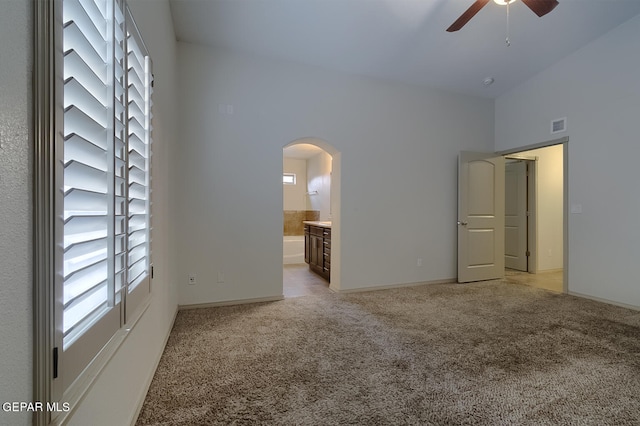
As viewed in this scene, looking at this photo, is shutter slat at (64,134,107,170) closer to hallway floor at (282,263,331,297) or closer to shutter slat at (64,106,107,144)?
shutter slat at (64,106,107,144)

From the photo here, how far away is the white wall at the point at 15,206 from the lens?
2.02 feet

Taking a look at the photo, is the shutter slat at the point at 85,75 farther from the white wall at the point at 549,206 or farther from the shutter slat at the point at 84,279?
the white wall at the point at 549,206

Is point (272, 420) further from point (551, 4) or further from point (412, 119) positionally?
point (412, 119)

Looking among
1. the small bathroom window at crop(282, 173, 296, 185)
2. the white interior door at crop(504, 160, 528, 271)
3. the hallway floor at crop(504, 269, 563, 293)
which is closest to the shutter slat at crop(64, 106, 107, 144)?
the hallway floor at crop(504, 269, 563, 293)

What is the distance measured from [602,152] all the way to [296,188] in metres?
5.85

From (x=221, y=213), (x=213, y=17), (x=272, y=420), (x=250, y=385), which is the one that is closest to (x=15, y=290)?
(x=272, y=420)

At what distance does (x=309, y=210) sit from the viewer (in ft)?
25.5

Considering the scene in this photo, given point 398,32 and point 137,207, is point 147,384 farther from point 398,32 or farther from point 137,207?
point 398,32

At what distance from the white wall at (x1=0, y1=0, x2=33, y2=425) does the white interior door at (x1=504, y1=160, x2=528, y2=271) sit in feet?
21.3

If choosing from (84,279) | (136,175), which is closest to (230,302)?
(136,175)

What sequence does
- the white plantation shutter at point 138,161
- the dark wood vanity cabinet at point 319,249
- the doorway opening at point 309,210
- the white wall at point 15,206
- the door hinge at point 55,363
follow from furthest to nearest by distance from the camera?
the dark wood vanity cabinet at point 319,249, the doorway opening at point 309,210, the white plantation shutter at point 138,161, the door hinge at point 55,363, the white wall at point 15,206

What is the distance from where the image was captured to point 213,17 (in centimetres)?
294

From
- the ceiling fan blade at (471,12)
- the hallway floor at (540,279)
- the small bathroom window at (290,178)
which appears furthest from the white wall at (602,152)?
the small bathroom window at (290,178)

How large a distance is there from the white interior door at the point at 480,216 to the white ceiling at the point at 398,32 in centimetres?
131
